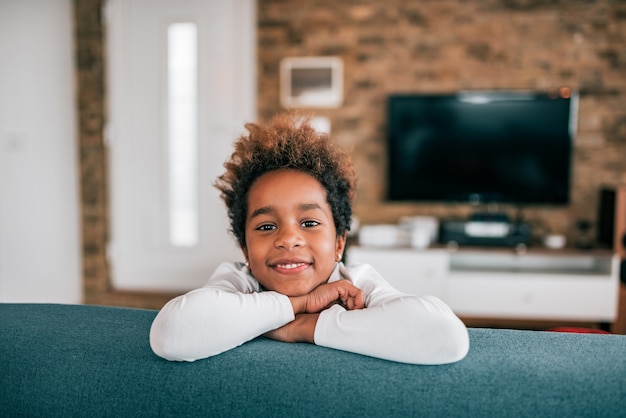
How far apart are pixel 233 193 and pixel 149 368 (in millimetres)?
500

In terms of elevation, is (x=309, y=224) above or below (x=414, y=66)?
below

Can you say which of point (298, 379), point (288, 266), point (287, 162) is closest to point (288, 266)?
point (288, 266)

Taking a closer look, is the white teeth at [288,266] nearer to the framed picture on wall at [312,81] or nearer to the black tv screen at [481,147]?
the black tv screen at [481,147]

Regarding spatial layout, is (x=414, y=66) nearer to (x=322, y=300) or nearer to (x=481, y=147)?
(x=481, y=147)

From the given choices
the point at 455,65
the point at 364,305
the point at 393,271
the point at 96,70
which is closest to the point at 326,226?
the point at 364,305

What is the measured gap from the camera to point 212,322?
0.75m

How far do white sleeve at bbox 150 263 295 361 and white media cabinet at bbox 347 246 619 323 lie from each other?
266cm

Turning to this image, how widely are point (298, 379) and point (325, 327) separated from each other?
0.35 ft

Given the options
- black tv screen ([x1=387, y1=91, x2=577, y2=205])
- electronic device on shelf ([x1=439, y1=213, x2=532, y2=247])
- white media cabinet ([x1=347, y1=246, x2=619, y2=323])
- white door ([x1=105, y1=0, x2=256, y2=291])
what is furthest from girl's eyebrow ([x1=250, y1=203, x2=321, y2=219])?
white door ([x1=105, y1=0, x2=256, y2=291])

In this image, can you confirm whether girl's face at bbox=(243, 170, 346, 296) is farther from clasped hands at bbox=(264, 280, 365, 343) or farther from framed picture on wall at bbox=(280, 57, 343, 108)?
framed picture on wall at bbox=(280, 57, 343, 108)

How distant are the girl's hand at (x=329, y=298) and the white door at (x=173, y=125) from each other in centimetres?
306

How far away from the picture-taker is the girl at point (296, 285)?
28.0 inches

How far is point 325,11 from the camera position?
Result: 12.6 feet

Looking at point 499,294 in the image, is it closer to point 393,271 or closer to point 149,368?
point 393,271
